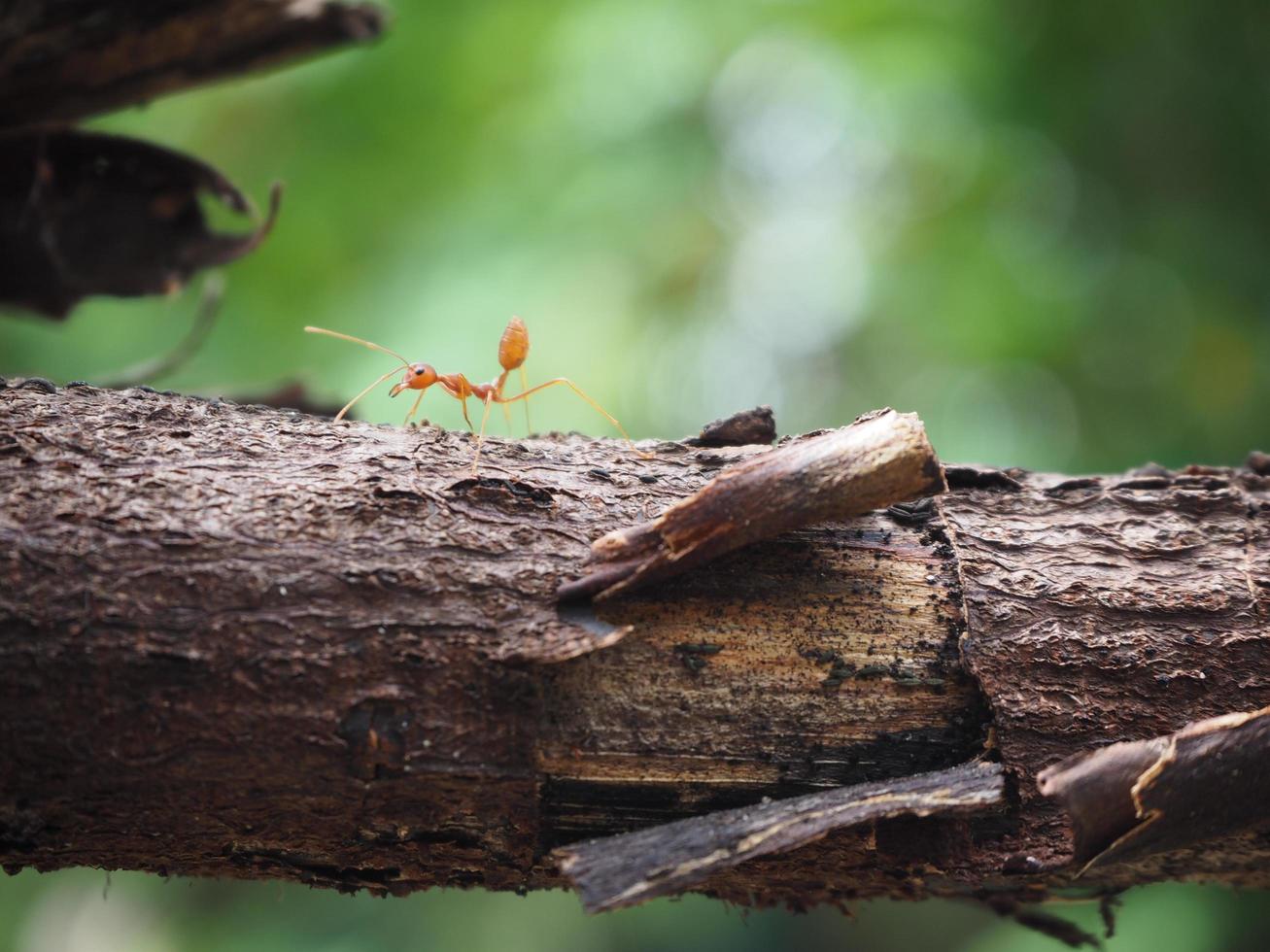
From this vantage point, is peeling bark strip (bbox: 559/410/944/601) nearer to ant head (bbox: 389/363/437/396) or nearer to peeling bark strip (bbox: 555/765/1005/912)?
peeling bark strip (bbox: 555/765/1005/912)

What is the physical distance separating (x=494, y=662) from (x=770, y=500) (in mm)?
497

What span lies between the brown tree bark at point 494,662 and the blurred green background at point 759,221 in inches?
80.8

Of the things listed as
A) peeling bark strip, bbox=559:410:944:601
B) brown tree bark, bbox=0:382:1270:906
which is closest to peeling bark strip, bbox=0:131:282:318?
brown tree bark, bbox=0:382:1270:906

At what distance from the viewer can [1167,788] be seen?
4.89ft

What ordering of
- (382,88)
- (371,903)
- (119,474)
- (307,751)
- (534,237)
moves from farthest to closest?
1. (371,903)
2. (382,88)
3. (534,237)
4. (119,474)
5. (307,751)

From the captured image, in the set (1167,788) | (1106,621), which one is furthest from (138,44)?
(1167,788)

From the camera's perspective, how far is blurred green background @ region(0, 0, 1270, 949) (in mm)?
3963

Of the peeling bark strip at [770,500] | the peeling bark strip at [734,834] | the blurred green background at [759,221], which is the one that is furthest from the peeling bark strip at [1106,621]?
the blurred green background at [759,221]

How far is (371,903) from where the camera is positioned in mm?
5109

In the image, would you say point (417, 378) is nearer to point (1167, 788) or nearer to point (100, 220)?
point (100, 220)

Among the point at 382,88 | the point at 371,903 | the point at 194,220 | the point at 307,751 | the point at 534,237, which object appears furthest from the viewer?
the point at 371,903

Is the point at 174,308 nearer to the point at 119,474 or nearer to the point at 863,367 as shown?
the point at 863,367

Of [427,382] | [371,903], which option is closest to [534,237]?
[427,382]

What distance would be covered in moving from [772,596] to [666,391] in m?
3.23
